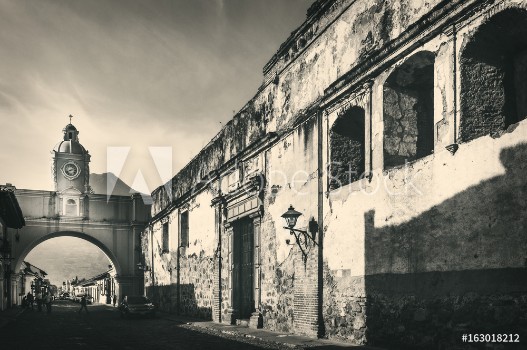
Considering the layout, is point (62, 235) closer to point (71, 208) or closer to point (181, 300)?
point (71, 208)

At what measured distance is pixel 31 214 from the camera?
1391 inches

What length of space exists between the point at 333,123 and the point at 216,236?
27.0ft

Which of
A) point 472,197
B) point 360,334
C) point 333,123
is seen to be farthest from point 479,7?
point 360,334

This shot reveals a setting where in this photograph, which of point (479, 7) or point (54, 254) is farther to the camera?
point (54, 254)

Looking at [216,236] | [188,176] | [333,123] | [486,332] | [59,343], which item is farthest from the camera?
[188,176]

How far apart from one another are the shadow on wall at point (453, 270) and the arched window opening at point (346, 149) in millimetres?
1520

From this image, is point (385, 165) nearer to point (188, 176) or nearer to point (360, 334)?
point (360, 334)

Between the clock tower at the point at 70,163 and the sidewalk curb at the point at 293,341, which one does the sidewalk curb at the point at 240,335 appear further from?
the clock tower at the point at 70,163

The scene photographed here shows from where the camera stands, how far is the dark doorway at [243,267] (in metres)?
16.1

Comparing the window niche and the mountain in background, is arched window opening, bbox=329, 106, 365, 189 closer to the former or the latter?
the window niche

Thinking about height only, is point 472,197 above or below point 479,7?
below

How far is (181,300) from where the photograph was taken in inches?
926

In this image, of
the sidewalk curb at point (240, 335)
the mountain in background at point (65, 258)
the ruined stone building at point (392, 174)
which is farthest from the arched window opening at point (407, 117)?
the mountain in background at point (65, 258)

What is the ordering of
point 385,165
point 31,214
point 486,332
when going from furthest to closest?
point 31,214 → point 385,165 → point 486,332
